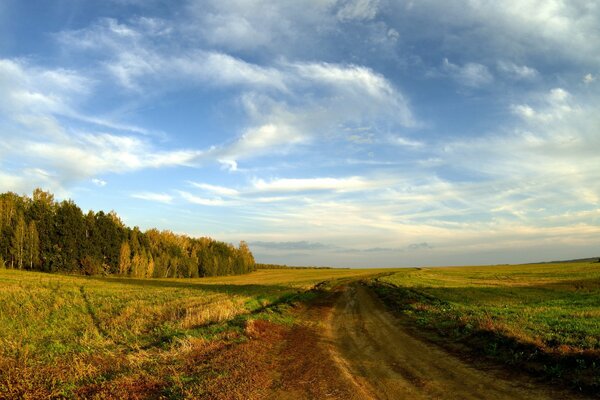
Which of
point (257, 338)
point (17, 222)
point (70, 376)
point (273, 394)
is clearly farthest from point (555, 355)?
point (17, 222)

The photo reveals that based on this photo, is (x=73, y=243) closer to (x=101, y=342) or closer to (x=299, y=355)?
(x=101, y=342)

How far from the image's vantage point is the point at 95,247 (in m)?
98.4

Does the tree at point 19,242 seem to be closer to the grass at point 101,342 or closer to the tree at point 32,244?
the tree at point 32,244

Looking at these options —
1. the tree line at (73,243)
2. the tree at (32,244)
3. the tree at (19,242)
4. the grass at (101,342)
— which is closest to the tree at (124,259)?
the tree line at (73,243)

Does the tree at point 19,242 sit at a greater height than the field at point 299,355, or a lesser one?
greater

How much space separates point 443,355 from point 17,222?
101 m

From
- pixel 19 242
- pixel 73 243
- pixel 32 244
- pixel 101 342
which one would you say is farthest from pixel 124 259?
pixel 101 342

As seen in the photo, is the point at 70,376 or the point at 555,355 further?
the point at 555,355

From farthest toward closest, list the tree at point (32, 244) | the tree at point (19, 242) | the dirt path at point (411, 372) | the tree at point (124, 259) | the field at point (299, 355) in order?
the tree at point (124, 259) → the tree at point (32, 244) → the tree at point (19, 242) → the field at point (299, 355) → the dirt path at point (411, 372)

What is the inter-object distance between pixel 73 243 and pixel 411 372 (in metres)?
101

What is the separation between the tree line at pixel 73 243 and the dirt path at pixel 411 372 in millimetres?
93702

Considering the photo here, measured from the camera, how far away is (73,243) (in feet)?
307

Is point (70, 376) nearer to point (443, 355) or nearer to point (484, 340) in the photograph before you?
point (443, 355)

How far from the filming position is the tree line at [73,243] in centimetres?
8694
